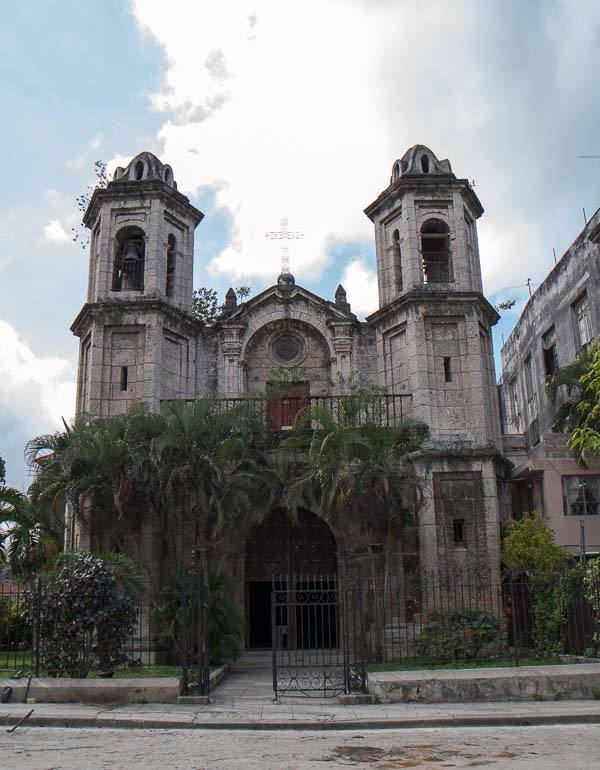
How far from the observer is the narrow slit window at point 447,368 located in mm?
19609

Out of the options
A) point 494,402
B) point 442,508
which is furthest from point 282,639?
point 494,402

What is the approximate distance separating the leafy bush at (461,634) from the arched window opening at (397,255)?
29.7ft

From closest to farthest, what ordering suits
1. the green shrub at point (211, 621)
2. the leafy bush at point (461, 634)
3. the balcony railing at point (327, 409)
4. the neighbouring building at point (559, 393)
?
the leafy bush at point (461, 634) → the green shrub at point (211, 621) → the balcony railing at point (327, 409) → the neighbouring building at point (559, 393)

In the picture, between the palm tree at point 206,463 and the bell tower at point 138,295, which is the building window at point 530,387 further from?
the palm tree at point 206,463

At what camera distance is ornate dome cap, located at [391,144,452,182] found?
21.7m

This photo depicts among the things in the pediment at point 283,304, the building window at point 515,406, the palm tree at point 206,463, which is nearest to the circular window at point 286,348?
the pediment at point 283,304

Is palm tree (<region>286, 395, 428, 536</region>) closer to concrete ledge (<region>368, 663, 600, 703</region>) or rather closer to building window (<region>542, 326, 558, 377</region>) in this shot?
concrete ledge (<region>368, 663, 600, 703</region>)

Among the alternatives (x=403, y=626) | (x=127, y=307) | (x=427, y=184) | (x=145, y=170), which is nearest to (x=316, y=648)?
(x=403, y=626)

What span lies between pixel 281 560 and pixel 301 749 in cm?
1058

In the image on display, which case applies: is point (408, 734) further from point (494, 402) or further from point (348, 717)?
point (494, 402)

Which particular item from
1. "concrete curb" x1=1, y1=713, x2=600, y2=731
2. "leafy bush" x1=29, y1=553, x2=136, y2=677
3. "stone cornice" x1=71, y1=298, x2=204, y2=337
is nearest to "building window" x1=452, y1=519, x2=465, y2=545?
"concrete curb" x1=1, y1=713, x2=600, y2=731

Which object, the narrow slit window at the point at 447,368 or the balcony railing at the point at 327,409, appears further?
the narrow slit window at the point at 447,368

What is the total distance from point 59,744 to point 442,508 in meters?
11.0

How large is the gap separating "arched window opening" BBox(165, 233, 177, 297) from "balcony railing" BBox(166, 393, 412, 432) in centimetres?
355
